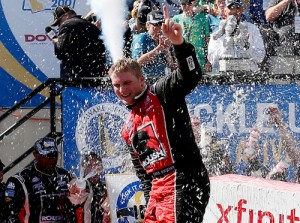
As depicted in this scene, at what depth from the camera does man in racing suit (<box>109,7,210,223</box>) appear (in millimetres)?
5613

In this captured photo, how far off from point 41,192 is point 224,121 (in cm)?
196

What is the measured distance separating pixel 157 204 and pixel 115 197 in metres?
2.87

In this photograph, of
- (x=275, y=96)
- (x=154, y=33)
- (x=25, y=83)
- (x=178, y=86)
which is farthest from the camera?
(x=25, y=83)

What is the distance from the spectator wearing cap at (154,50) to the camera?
364 inches

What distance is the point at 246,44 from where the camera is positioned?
912 cm

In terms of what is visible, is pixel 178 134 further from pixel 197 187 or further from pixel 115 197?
pixel 115 197

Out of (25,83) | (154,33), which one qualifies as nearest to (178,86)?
(154,33)

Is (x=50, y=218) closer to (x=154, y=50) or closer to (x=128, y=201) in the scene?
(x=128, y=201)

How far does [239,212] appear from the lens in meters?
6.87

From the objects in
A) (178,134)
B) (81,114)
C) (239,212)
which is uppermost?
(81,114)

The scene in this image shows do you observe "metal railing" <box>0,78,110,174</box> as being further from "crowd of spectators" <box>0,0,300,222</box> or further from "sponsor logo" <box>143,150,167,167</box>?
"sponsor logo" <box>143,150,167,167</box>

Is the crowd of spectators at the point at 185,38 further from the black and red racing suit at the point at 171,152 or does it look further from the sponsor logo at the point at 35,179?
the black and red racing suit at the point at 171,152

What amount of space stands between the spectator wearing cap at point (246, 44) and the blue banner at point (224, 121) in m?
0.65

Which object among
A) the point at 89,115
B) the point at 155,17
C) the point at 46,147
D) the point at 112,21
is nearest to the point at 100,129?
the point at 89,115
